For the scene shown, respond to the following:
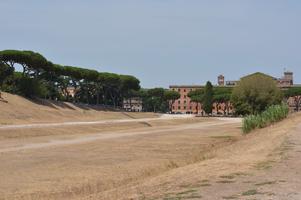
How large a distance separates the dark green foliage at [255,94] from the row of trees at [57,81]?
1578 inches

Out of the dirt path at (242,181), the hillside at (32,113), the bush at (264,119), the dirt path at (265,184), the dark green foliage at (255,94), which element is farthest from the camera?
the dark green foliage at (255,94)

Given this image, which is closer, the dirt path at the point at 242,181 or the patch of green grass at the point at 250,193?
the patch of green grass at the point at 250,193

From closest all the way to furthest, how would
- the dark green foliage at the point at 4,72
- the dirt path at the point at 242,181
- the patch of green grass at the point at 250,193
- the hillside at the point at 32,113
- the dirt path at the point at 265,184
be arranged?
the dirt path at the point at 265,184 → the patch of green grass at the point at 250,193 → the dirt path at the point at 242,181 → the hillside at the point at 32,113 → the dark green foliage at the point at 4,72

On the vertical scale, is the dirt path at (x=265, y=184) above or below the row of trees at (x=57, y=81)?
below

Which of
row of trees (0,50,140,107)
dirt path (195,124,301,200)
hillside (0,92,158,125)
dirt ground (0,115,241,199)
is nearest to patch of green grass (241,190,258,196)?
dirt path (195,124,301,200)

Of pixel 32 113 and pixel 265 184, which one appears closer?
pixel 265 184

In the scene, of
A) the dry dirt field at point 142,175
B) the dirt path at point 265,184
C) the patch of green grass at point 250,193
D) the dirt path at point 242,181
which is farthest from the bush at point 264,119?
the patch of green grass at point 250,193

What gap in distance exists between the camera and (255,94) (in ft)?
320

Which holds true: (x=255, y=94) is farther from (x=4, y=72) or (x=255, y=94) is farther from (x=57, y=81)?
(x=57, y=81)

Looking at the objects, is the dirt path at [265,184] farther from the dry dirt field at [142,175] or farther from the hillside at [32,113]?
the hillside at [32,113]

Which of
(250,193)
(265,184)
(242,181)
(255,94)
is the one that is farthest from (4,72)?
(250,193)

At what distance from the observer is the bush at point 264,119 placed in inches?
2323

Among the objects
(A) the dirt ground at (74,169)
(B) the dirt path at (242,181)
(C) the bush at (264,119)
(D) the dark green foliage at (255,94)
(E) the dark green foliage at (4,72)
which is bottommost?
(A) the dirt ground at (74,169)

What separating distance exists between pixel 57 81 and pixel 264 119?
87122 millimetres
